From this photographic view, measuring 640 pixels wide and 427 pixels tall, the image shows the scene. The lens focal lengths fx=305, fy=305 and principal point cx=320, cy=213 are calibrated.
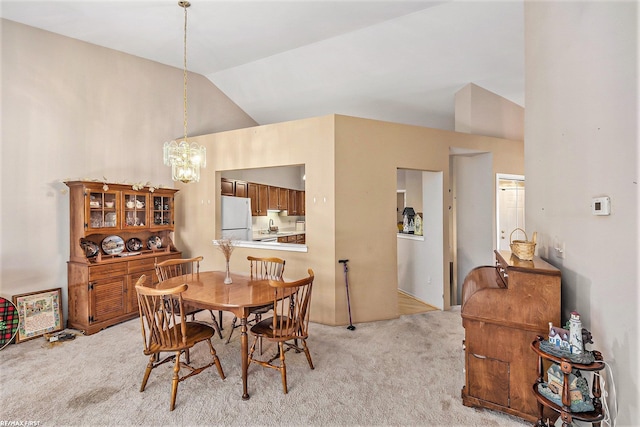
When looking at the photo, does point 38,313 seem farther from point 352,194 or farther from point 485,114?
point 485,114

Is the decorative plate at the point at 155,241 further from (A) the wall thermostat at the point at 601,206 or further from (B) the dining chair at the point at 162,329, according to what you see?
(A) the wall thermostat at the point at 601,206

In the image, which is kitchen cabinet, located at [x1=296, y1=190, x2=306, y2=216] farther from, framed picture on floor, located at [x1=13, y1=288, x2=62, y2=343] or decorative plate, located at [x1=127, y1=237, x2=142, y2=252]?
framed picture on floor, located at [x1=13, y1=288, x2=62, y2=343]

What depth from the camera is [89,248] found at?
3854 mm

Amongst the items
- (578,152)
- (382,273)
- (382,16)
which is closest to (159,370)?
(382,273)

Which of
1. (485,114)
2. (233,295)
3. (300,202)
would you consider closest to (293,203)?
(300,202)

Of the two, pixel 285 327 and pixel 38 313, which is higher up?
pixel 285 327

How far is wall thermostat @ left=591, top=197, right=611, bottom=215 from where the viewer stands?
1.53 metres

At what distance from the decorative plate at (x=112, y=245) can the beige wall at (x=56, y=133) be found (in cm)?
41

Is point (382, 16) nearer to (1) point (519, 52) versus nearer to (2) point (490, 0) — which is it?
(2) point (490, 0)

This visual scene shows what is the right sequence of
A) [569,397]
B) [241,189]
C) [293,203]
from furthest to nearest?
[293,203] → [241,189] → [569,397]

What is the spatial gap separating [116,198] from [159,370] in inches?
92.9

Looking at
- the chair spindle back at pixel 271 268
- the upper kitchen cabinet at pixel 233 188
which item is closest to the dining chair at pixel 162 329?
the chair spindle back at pixel 271 268

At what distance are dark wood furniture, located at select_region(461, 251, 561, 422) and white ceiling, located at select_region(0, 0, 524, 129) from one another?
10.3 feet

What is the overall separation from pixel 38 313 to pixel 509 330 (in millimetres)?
4817
